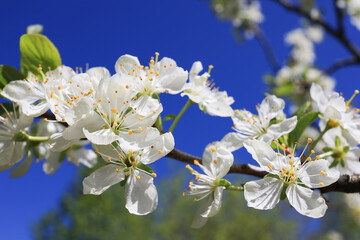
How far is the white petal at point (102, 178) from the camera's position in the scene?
975 millimetres

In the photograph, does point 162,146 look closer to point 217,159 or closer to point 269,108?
point 217,159

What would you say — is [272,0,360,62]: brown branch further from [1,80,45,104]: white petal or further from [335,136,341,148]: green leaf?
[1,80,45,104]: white petal

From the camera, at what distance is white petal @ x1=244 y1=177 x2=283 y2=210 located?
97cm

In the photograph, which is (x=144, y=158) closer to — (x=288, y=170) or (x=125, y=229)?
(x=288, y=170)

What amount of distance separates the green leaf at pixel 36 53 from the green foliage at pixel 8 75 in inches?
1.2

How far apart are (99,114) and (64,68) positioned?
0.37 metres

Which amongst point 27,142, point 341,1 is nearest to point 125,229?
point 341,1

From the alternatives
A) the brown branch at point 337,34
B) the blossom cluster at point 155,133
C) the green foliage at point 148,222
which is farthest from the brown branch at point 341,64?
the green foliage at point 148,222

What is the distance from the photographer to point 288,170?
1.05 meters

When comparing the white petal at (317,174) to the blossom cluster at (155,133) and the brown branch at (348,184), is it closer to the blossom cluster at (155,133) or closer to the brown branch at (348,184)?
the blossom cluster at (155,133)

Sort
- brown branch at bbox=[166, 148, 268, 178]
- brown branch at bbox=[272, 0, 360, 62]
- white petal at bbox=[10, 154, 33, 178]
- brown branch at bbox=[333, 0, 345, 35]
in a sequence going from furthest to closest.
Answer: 1. brown branch at bbox=[272, 0, 360, 62]
2. brown branch at bbox=[333, 0, 345, 35]
3. white petal at bbox=[10, 154, 33, 178]
4. brown branch at bbox=[166, 148, 268, 178]

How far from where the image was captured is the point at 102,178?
0.99 metres

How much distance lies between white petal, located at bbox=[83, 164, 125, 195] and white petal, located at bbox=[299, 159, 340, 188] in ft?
1.78

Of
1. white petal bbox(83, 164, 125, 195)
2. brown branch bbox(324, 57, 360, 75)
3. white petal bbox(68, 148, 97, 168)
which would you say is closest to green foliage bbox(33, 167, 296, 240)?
brown branch bbox(324, 57, 360, 75)
